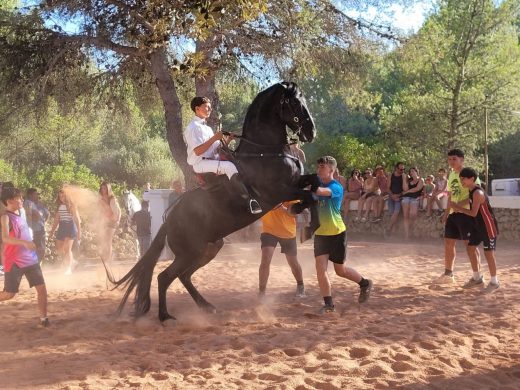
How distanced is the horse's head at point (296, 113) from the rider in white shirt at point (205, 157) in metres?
0.76

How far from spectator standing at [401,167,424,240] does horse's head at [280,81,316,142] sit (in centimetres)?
1021

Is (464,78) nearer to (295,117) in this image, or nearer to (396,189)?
(396,189)

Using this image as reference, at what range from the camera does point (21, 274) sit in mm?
6770

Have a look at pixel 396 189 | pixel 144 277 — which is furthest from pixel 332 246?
pixel 396 189

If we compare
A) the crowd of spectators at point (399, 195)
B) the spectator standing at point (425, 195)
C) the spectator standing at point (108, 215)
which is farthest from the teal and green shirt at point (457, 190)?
the spectator standing at point (425, 195)

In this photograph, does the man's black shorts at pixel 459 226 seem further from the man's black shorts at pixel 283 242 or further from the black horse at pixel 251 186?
the black horse at pixel 251 186

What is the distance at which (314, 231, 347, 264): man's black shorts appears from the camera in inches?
277

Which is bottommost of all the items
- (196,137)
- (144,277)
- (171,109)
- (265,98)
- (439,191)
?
(144,277)

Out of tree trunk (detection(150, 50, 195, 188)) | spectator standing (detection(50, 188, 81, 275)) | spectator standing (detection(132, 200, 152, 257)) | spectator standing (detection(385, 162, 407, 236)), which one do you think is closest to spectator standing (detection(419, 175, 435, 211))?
spectator standing (detection(385, 162, 407, 236))

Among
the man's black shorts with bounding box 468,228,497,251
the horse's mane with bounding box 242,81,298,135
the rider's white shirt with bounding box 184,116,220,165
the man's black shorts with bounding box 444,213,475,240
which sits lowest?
the man's black shorts with bounding box 468,228,497,251

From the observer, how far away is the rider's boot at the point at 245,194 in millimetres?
6370

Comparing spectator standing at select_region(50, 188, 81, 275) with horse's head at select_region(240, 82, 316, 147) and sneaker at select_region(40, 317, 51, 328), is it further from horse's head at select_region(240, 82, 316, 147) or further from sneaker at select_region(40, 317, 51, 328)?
horse's head at select_region(240, 82, 316, 147)

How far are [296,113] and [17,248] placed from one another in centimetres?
344

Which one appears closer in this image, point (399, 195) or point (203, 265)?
point (203, 265)
